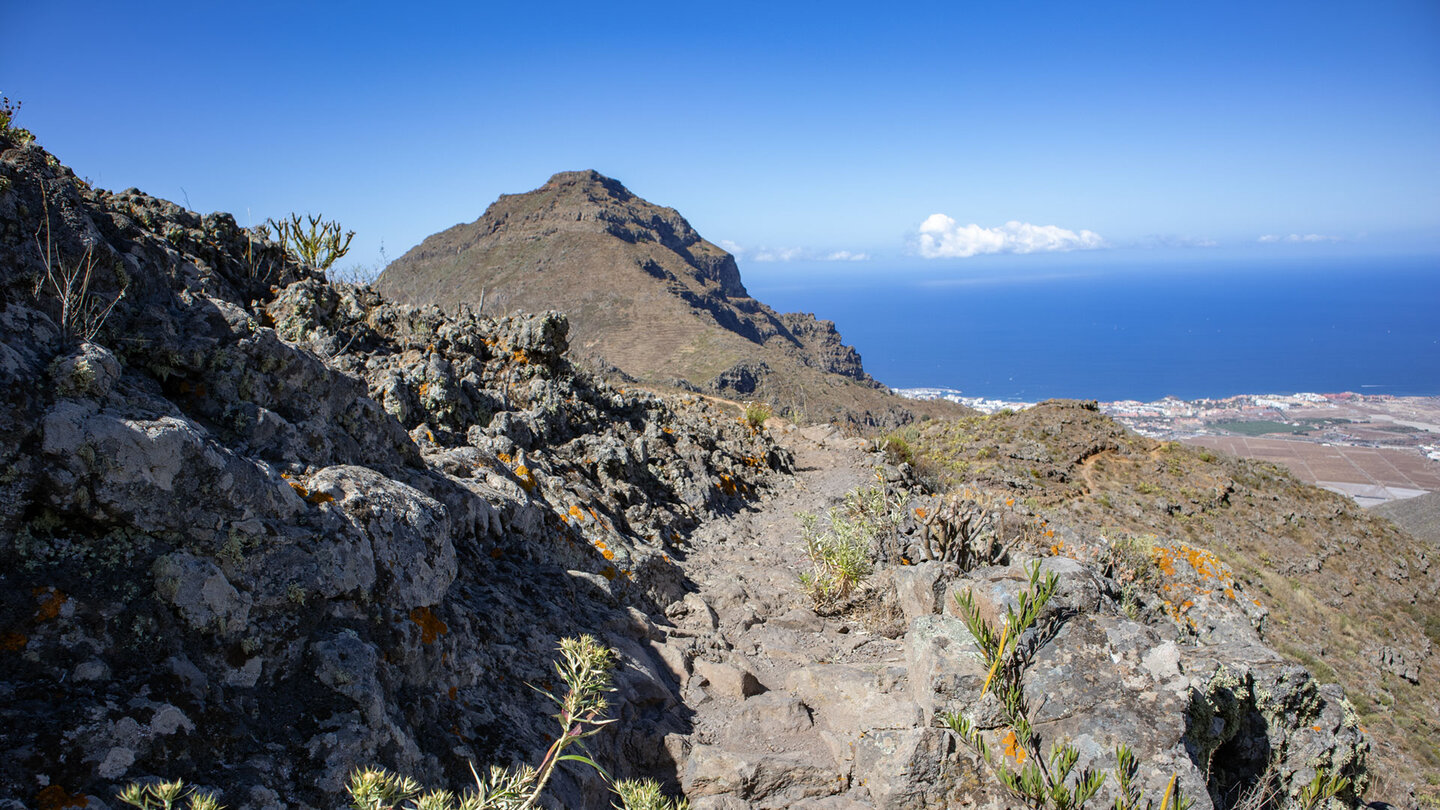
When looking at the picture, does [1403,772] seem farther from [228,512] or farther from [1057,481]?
[228,512]

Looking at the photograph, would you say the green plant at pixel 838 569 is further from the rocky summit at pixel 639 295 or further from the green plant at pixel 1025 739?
the rocky summit at pixel 639 295

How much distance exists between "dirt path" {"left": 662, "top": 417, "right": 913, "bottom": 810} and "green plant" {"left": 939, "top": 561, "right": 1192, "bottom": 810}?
578mm

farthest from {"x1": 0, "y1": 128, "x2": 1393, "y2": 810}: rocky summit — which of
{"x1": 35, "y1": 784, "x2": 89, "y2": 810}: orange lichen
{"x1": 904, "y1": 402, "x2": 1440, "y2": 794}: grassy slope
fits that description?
{"x1": 904, "y1": 402, "x2": 1440, "y2": 794}: grassy slope

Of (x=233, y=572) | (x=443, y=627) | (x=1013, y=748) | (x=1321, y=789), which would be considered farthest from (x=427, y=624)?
(x=1321, y=789)

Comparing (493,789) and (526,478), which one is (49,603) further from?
(526,478)

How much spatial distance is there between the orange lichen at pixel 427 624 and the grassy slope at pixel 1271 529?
1049cm

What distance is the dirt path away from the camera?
3.64m

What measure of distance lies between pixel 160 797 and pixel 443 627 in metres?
1.68

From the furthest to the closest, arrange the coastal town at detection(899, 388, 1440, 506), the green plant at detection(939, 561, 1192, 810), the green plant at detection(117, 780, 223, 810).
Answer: the coastal town at detection(899, 388, 1440, 506) → the green plant at detection(939, 561, 1192, 810) → the green plant at detection(117, 780, 223, 810)

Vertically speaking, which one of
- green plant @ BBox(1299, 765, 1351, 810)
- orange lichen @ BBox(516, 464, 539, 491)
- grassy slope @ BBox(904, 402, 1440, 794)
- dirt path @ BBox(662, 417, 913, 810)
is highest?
orange lichen @ BBox(516, 464, 539, 491)

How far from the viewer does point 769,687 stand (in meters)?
4.80

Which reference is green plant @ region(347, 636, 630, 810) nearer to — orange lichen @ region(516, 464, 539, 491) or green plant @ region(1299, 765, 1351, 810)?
orange lichen @ region(516, 464, 539, 491)

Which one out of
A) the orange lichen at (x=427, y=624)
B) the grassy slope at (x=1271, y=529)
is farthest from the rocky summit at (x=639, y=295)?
the orange lichen at (x=427, y=624)

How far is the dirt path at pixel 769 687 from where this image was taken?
364cm
